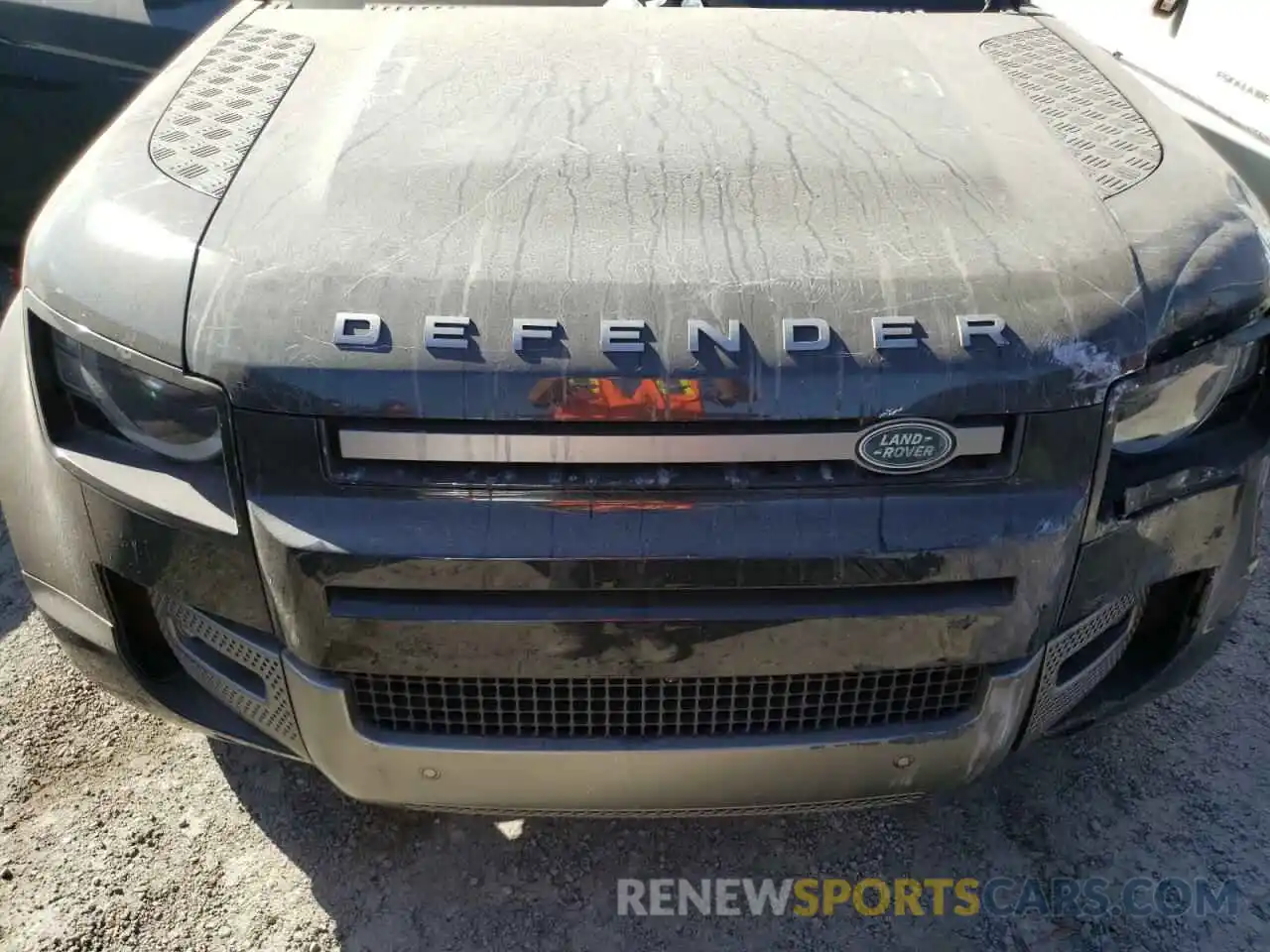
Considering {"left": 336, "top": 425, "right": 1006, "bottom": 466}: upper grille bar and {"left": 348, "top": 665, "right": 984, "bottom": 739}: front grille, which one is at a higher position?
{"left": 336, "top": 425, "right": 1006, "bottom": 466}: upper grille bar

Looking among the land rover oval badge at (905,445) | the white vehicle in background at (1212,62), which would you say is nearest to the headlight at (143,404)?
the land rover oval badge at (905,445)

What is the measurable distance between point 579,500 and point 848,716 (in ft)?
2.12

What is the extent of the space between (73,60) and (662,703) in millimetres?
3619

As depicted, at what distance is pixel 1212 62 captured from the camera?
4.34 metres

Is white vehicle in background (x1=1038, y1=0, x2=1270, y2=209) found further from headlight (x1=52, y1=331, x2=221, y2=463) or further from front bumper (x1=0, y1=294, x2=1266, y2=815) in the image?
headlight (x1=52, y1=331, x2=221, y2=463)

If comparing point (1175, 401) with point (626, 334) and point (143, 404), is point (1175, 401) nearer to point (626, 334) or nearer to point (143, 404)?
point (626, 334)

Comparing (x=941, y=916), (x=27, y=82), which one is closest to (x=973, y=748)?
(x=941, y=916)

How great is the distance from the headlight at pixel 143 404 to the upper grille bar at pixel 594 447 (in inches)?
9.8

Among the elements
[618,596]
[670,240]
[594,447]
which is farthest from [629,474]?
[670,240]

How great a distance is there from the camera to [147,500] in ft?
5.96

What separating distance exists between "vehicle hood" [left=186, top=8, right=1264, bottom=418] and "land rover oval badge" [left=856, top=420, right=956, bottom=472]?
0.10 ft

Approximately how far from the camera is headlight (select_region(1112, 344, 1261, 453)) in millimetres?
1810

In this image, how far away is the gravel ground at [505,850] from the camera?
2324mm

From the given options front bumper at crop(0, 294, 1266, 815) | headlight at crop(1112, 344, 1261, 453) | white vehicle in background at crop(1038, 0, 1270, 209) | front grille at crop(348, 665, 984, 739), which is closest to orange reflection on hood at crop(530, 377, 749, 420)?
front bumper at crop(0, 294, 1266, 815)
